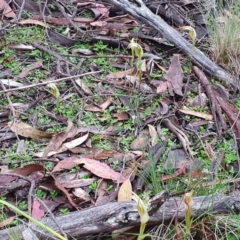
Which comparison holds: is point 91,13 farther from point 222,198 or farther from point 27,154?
point 222,198

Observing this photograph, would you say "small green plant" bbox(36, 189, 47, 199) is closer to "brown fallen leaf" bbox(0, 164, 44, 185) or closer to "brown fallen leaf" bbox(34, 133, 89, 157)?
"brown fallen leaf" bbox(0, 164, 44, 185)

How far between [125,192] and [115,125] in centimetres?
51

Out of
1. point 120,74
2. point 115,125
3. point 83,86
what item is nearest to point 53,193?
point 115,125

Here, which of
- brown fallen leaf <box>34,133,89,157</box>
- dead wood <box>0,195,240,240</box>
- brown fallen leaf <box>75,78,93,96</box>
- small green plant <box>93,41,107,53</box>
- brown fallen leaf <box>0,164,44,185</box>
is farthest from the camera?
small green plant <box>93,41,107,53</box>

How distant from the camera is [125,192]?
1989 millimetres

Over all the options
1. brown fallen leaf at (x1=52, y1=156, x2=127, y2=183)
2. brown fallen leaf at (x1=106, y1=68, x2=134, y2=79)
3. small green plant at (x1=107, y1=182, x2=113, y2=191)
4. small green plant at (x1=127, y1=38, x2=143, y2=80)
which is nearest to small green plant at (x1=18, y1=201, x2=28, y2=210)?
brown fallen leaf at (x1=52, y1=156, x2=127, y2=183)

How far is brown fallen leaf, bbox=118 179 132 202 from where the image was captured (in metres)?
1.96

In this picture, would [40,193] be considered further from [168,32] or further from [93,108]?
[168,32]

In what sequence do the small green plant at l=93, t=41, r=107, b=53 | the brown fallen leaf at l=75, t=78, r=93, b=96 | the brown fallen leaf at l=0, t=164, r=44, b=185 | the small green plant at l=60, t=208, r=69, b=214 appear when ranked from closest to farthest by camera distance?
the small green plant at l=60, t=208, r=69, b=214, the brown fallen leaf at l=0, t=164, r=44, b=185, the brown fallen leaf at l=75, t=78, r=93, b=96, the small green plant at l=93, t=41, r=107, b=53

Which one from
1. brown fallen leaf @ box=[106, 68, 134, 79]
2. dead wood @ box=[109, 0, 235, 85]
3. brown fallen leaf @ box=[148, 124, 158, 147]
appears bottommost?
brown fallen leaf @ box=[148, 124, 158, 147]

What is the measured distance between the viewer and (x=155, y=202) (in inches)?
64.7

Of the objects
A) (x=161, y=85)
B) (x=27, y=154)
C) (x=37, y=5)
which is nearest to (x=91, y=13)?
(x=37, y=5)

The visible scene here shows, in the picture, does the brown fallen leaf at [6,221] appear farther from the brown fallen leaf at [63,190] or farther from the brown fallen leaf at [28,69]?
the brown fallen leaf at [28,69]

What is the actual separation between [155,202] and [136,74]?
1243 mm
